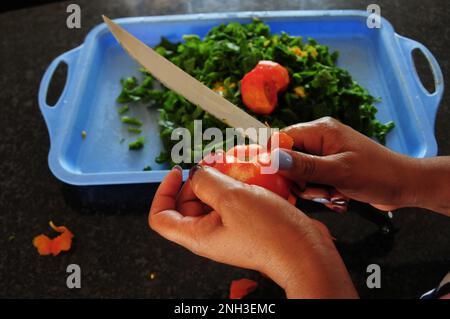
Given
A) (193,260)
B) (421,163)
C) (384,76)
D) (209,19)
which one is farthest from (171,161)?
(384,76)

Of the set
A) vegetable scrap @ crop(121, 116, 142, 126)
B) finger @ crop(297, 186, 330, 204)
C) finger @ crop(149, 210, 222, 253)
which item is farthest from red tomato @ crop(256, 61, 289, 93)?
finger @ crop(149, 210, 222, 253)

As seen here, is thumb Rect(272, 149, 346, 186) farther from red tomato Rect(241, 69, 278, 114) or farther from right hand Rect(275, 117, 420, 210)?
red tomato Rect(241, 69, 278, 114)

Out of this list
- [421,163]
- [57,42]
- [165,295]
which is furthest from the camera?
[57,42]

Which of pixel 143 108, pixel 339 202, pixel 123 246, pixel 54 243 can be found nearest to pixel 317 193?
pixel 339 202

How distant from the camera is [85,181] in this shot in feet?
3.68

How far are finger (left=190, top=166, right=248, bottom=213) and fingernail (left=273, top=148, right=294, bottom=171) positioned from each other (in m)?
0.09

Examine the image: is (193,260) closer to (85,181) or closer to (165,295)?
(165,295)

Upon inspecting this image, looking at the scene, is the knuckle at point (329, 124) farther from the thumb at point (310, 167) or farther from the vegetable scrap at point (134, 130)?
the vegetable scrap at point (134, 130)

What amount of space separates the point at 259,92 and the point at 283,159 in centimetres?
61

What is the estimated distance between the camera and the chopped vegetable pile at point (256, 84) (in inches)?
51.5

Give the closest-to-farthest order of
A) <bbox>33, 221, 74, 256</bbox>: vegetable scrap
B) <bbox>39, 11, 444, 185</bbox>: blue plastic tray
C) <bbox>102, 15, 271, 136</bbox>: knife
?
1. <bbox>102, 15, 271, 136</bbox>: knife
2. <bbox>33, 221, 74, 256</bbox>: vegetable scrap
3. <bbox>39, 11, 444, 185</bbox>: blue plastic tray

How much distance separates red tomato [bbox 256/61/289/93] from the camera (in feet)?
4.25

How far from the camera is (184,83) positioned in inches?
38.9

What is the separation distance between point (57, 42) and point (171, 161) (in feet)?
2.53
